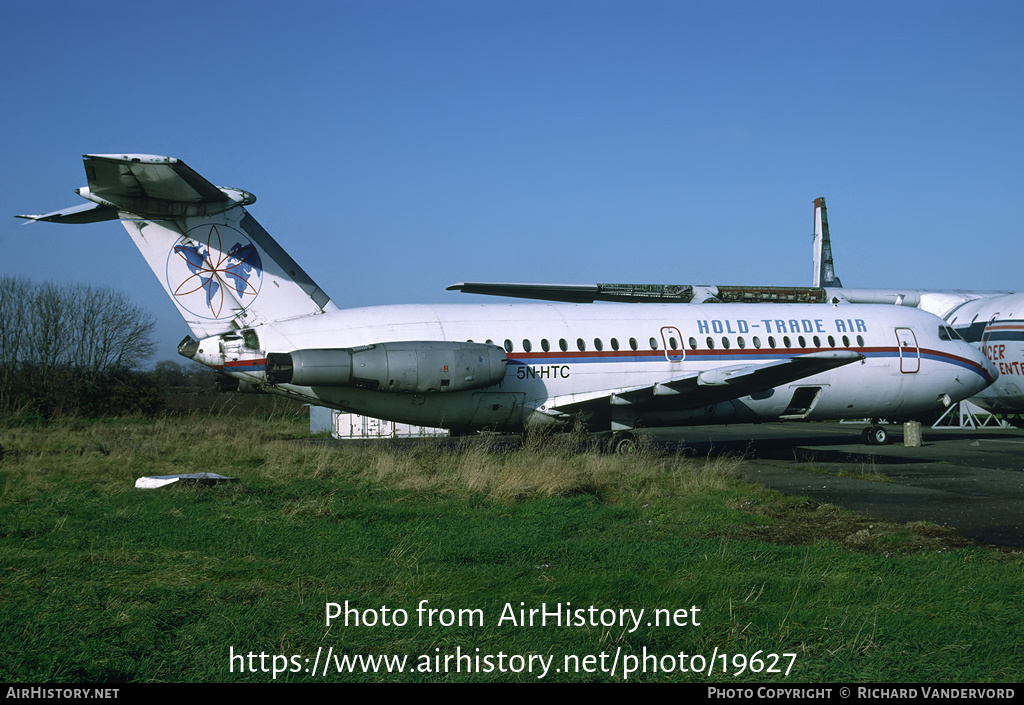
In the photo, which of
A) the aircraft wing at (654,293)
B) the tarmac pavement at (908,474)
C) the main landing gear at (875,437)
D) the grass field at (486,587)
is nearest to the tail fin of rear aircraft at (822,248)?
the aircraft wing at (654,293)

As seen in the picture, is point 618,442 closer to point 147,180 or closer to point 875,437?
point 875,437

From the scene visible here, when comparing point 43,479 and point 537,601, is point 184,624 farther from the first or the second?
point 43,479

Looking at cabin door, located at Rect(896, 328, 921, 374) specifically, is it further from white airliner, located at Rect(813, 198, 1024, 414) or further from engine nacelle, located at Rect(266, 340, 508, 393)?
engine nacelle, located at Rect(266, 340, 508, 393)

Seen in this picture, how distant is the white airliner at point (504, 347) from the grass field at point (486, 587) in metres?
4.40

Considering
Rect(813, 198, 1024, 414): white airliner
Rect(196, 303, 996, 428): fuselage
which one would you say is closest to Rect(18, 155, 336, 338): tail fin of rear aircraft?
Rect(196, 303, 996, 428): fuselage

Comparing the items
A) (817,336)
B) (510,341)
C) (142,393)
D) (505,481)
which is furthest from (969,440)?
(142,393)

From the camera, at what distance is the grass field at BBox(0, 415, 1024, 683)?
15.7 ft

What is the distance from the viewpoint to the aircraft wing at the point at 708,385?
1755 cm

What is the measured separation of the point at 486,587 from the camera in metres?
6.38

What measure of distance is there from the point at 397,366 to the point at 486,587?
9.77 metres

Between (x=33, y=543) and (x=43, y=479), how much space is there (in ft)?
18.1

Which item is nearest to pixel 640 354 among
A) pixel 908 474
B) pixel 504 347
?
pixel 504 347

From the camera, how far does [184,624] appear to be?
5387mm

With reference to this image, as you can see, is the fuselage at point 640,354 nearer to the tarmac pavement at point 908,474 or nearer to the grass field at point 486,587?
the tarmac pavement at point 908,474
